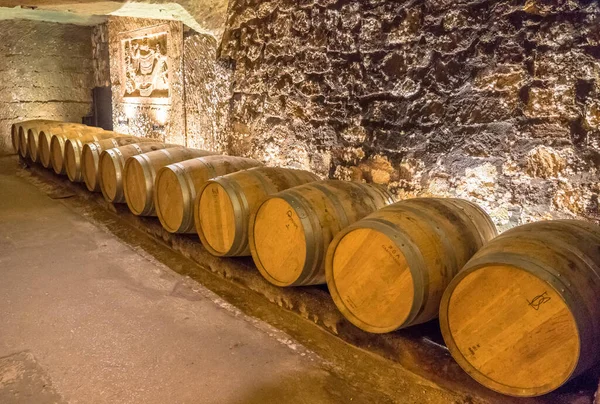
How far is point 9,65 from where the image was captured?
8.06m

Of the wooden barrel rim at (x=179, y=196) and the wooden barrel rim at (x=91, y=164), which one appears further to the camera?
the wooden barrel rim at (x=91, y=164)

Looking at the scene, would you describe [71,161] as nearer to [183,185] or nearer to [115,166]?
[115,166]

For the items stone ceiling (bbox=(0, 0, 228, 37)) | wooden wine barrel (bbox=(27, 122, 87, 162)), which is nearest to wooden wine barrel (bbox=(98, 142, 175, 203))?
stone ceiling (bbox=(0, 0, 228, 37))

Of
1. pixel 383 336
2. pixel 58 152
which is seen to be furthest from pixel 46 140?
pixel 383 336

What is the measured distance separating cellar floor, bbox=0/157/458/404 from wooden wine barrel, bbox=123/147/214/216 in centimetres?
50

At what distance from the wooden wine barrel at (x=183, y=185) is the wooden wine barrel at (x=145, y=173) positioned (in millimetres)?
242

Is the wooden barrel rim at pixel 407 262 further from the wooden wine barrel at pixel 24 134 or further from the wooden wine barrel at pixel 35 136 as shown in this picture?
the wooden wine barrel at pixel 24 134

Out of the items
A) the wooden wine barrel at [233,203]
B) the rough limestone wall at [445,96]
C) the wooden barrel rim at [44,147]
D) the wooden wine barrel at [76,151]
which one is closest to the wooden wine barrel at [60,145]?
the wooden wine barrel at [76,151]

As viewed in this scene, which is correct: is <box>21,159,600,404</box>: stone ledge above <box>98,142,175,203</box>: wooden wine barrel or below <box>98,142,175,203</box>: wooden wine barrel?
below

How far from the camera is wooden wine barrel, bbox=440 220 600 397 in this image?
5.24ft

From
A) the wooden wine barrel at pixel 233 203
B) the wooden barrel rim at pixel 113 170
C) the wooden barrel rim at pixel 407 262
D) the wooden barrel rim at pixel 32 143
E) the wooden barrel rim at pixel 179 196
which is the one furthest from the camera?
the wooden barrel rim at pixel 32 143

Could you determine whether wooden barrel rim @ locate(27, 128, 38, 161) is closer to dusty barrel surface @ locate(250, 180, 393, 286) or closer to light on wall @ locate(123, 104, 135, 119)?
light on wall @ locate(123, 104, 135, 119)

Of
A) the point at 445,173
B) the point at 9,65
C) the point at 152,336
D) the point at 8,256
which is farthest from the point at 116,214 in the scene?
the point at 9,65

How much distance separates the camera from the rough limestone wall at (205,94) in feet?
16.1
